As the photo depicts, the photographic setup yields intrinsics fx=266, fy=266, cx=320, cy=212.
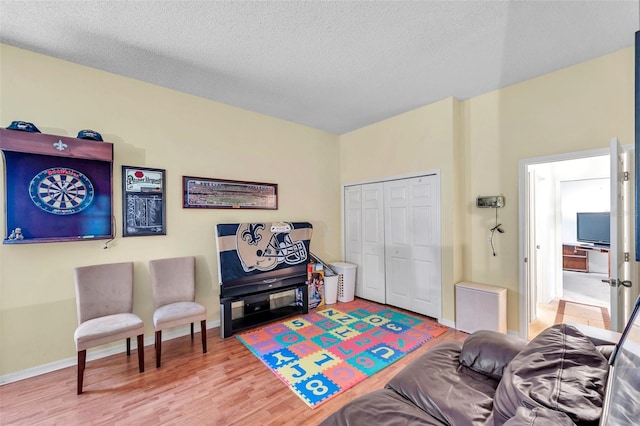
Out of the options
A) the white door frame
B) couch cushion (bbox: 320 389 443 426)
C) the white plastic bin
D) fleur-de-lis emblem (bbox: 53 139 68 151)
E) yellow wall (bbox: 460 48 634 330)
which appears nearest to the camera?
couch cushion (bbox: 320 389 443 426)

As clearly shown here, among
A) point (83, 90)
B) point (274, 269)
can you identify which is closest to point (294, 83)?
point (83, 90)

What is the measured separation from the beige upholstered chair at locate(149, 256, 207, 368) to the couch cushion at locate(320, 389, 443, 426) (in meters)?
2.02

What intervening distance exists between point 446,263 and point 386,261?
37.3 inches

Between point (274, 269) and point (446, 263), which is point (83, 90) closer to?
point (274, 269)

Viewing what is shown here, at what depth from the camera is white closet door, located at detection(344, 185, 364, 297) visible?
15.1 ft

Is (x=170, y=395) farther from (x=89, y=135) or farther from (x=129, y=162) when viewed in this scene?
(x=89, y=135)

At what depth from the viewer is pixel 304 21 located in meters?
2.07

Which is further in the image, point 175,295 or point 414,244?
point 414,244

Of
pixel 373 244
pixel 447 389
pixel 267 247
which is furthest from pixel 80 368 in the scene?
pixel 373 244

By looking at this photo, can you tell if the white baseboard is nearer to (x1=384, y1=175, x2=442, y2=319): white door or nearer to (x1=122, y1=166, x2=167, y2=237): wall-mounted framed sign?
(x1=122, y1=166, x2=167, y2=237): wall-mounted framed sign

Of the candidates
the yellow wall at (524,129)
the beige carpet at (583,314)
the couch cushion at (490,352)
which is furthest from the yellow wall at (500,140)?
the couch cushion at (490,352)

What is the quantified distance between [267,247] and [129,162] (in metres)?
1.85

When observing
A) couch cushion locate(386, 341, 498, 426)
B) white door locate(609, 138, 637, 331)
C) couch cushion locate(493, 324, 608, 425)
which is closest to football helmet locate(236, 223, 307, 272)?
couch cushion locate(386, 341, 498, 426)

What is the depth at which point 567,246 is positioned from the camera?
21.2 feet
